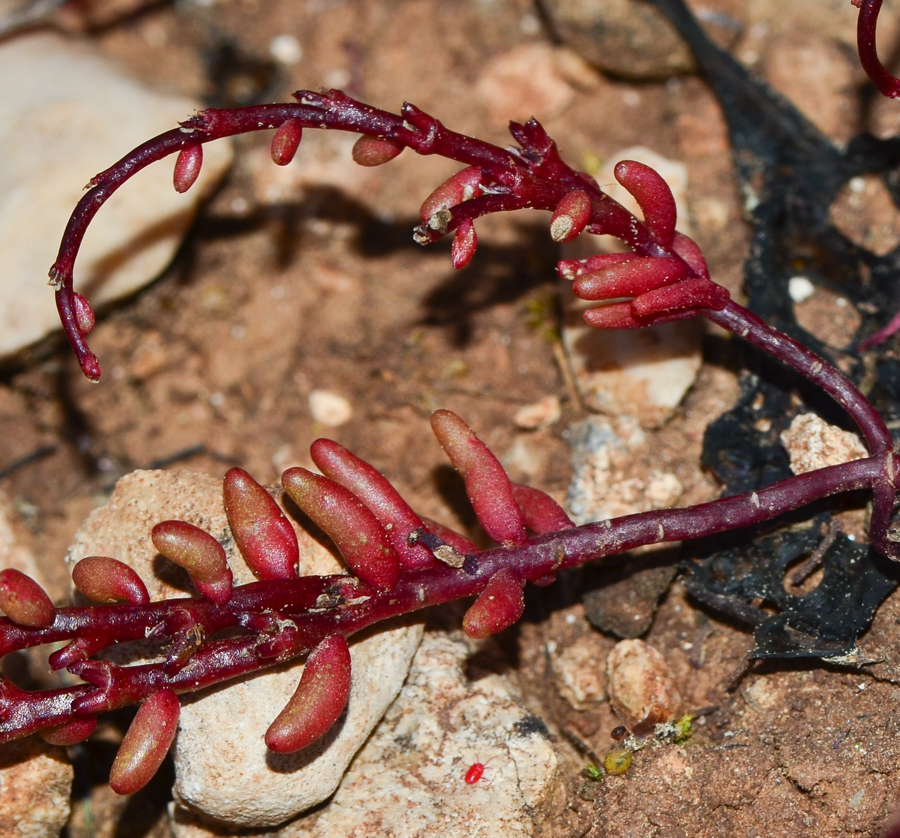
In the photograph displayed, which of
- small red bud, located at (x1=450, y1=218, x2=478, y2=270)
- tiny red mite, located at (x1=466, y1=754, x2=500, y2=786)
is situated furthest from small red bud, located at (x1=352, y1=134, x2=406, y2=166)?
tiny red mite, located at (x1=466, y1=754, x2=500, y2=786)

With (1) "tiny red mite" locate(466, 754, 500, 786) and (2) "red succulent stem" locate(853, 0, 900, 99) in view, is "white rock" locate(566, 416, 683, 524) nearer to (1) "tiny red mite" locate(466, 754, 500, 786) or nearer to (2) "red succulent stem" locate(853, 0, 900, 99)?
(1) "tiny red mite" locate(466, 754, 500, 786)

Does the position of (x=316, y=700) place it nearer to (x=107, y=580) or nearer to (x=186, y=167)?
(x=107, y=580)

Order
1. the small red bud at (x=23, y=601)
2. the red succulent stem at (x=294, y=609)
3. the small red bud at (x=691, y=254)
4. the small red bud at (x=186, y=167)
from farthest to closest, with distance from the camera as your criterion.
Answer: the small red bud at (x=691, y=254) < the small red bud at (x=186, y=167) < the red succulent stem at (x=294, y=609) < the small red bud at (x=23, y=601)

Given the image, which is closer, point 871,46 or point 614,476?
point 871,46

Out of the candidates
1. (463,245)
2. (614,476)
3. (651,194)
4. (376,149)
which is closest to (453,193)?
(463,245)

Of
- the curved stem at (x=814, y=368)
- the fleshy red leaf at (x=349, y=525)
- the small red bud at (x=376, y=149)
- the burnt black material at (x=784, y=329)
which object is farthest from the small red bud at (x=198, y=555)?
the curved stem at (x=814, y=368)

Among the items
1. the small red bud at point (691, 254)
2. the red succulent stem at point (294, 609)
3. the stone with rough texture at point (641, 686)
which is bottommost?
the stone with rough texture at point (641, 686)

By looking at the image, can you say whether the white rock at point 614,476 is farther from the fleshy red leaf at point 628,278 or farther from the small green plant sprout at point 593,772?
the small green plant sprout at point 593,772
